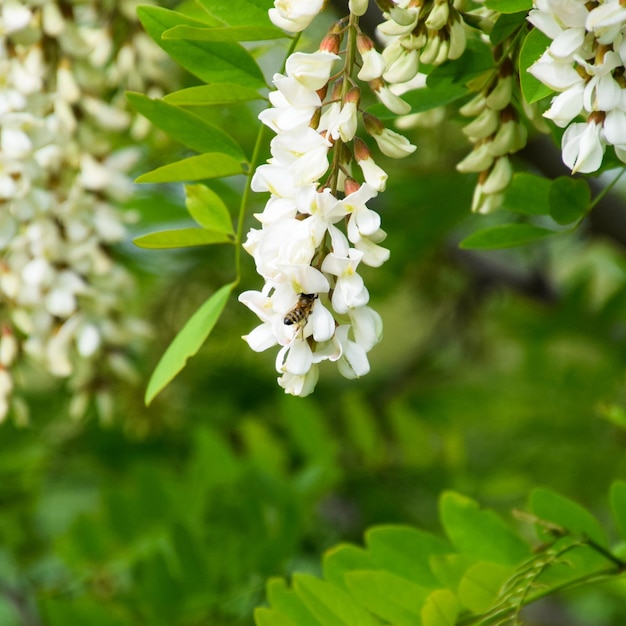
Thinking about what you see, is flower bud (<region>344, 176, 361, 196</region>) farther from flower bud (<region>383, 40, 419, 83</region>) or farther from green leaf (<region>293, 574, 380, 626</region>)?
green leaf (<region>293, 574, 380, 626</region>)

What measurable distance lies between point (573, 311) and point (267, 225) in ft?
2.91

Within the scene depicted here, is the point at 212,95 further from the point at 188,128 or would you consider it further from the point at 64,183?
the point at 64,183

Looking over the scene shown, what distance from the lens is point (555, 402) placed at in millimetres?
1124

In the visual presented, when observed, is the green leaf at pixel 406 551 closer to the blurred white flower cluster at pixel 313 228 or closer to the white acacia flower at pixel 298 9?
the blurred white flower cluster at pixel 313 228

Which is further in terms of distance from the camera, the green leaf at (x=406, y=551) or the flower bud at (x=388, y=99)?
the green leaf at (x=406, y=551)

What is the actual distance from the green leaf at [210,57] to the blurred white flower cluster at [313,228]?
0.29ft

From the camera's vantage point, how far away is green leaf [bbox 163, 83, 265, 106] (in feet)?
1.44

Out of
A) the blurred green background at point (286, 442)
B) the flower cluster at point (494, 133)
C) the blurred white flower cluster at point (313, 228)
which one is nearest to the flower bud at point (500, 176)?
the flower cluster at point (494, 133)

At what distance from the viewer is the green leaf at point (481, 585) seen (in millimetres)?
502

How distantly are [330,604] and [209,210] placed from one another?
0.75 ft

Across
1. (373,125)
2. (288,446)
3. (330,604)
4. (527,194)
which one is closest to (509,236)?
(527,194)

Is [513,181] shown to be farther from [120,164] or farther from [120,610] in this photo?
[120,610]

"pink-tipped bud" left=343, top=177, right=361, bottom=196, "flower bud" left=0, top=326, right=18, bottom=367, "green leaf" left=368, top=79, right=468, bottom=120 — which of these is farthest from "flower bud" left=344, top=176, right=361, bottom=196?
"flower bud" left=0, top=326, right=18, bottom=367

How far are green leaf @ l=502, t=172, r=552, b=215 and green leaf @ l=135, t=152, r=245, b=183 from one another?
0.48ft
